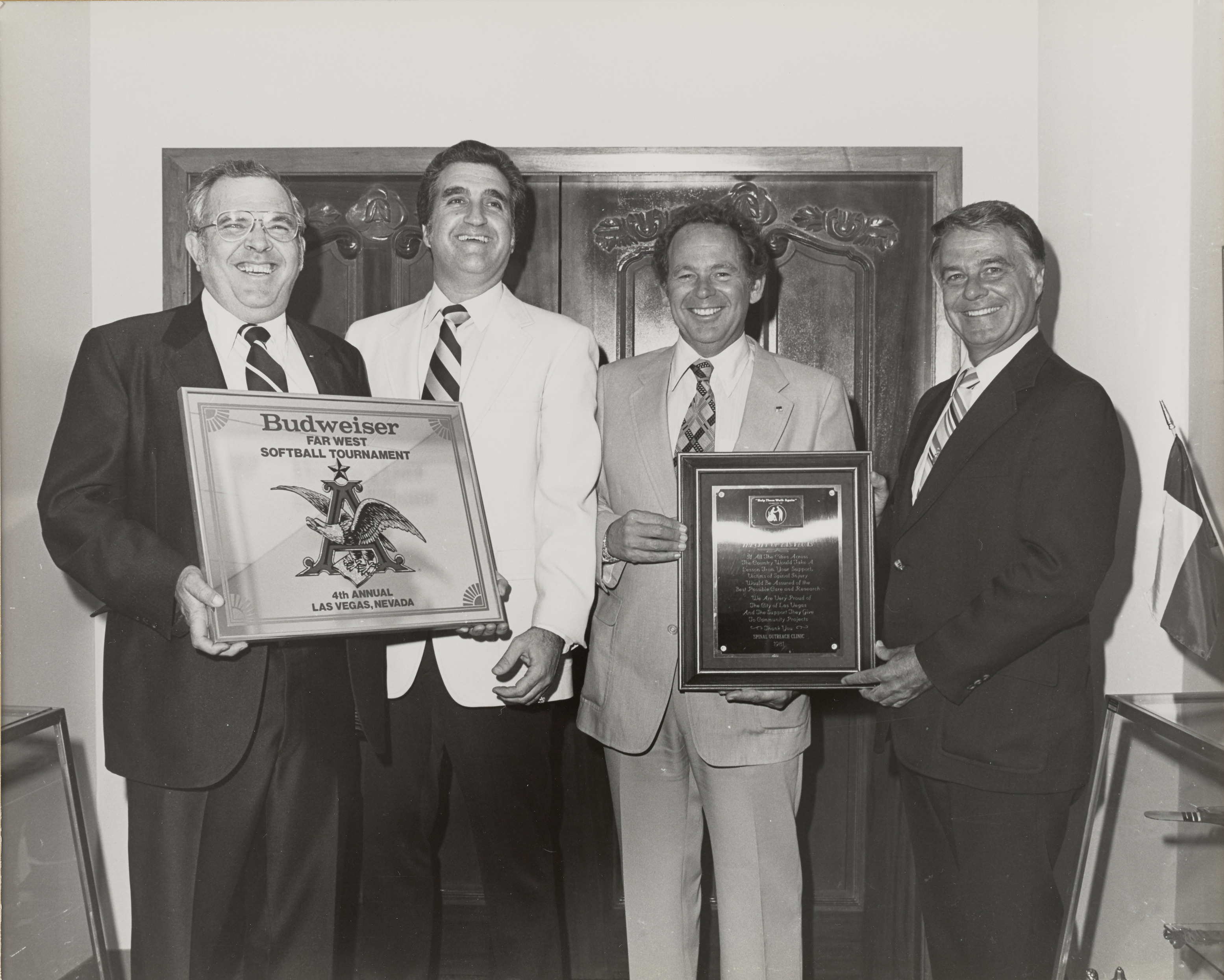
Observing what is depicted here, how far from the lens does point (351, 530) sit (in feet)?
6.50

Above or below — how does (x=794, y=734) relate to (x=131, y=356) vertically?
below

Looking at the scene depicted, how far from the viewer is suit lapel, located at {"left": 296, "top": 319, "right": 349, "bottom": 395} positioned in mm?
2150

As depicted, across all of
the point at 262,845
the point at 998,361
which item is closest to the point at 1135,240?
the point at 998,361

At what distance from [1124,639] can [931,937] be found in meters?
0.90

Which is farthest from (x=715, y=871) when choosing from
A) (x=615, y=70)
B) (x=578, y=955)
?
(x=615, y=70)

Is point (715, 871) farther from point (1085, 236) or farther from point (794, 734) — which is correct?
point (1085, 236)

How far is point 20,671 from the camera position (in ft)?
8.27

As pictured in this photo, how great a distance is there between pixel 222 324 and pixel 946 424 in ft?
5.23

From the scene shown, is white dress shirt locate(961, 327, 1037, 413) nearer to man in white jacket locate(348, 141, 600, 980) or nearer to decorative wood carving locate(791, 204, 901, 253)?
decorative wood carving locate(791, 204, 901, 253)

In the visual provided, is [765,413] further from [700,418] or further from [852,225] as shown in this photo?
[852,225]

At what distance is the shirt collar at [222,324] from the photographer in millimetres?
2078

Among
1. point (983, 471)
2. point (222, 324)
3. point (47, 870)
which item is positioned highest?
point (222, 324)

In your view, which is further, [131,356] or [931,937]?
[931,937]

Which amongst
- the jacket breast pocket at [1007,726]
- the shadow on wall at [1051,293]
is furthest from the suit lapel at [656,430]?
the shadow on wall at [1051,293]
